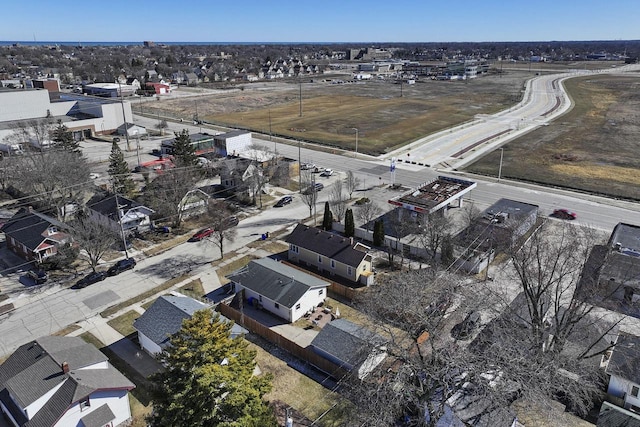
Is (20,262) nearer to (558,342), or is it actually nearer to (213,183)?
Result: (213,183)

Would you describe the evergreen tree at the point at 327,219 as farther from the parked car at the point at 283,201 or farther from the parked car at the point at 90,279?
the parked car at the point at 90,279

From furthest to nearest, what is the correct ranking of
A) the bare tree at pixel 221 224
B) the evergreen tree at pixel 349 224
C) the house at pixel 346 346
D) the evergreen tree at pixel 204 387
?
the evergreen tree at pixel 349 224 < the bare tree at pixel 221 224 < the house at pixel 346 346 < the evergreen tree at pixel 204 387

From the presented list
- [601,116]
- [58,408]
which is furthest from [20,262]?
[601,116]

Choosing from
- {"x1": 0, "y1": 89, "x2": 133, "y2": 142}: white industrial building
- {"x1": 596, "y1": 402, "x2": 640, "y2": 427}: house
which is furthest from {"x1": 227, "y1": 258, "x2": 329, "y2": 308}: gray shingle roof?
{"x1": 0, "y1": 89, "x2": 133, "y2": 142}: white industrial building

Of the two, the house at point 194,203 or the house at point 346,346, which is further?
the house at point 194,203

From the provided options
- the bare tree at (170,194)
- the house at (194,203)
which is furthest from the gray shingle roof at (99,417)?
the house at (194,203)

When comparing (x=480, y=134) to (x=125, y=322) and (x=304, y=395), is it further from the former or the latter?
(x=125, y=322)

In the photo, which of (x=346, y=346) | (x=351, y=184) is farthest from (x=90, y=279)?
(x=351, y=184)
